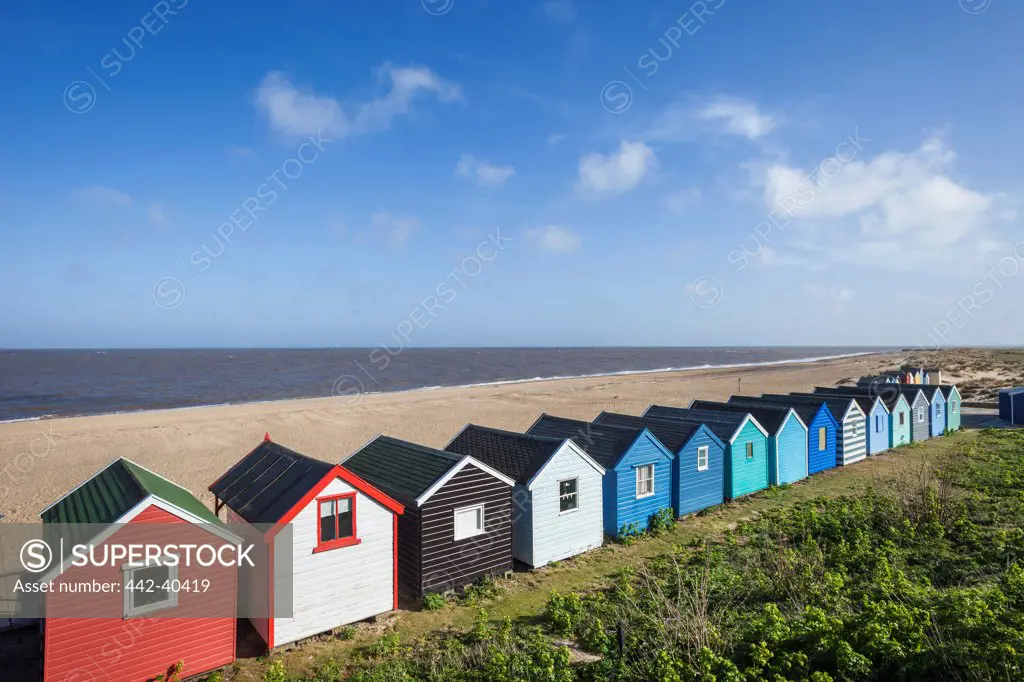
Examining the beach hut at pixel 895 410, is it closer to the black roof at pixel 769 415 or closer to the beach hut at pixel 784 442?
the beach hut at pixel 784 442

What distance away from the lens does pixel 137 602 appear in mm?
10594

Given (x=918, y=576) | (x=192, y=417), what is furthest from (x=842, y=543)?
(x=192, y=417)

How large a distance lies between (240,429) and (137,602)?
1401 inches

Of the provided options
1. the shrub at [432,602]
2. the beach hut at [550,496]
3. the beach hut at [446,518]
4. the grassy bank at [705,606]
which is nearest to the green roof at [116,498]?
the grassy bank at [705,606]

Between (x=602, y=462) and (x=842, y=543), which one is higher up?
(x=602, y=462)

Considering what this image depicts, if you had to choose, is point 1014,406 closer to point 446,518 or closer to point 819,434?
point 819,434

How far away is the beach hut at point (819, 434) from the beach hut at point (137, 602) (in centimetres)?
2469

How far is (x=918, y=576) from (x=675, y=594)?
5.88 metres

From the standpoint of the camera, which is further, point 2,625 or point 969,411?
point 969,411

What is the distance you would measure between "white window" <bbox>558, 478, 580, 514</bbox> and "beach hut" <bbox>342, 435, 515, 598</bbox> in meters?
2.18

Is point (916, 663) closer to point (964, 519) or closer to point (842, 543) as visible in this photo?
point (842, 543)

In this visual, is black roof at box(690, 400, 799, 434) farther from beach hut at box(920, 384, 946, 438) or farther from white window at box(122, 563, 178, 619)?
white window at box(122, 563, 178, 619)

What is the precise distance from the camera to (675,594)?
45.7 feet

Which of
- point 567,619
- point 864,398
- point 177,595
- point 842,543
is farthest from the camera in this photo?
point 864,398
